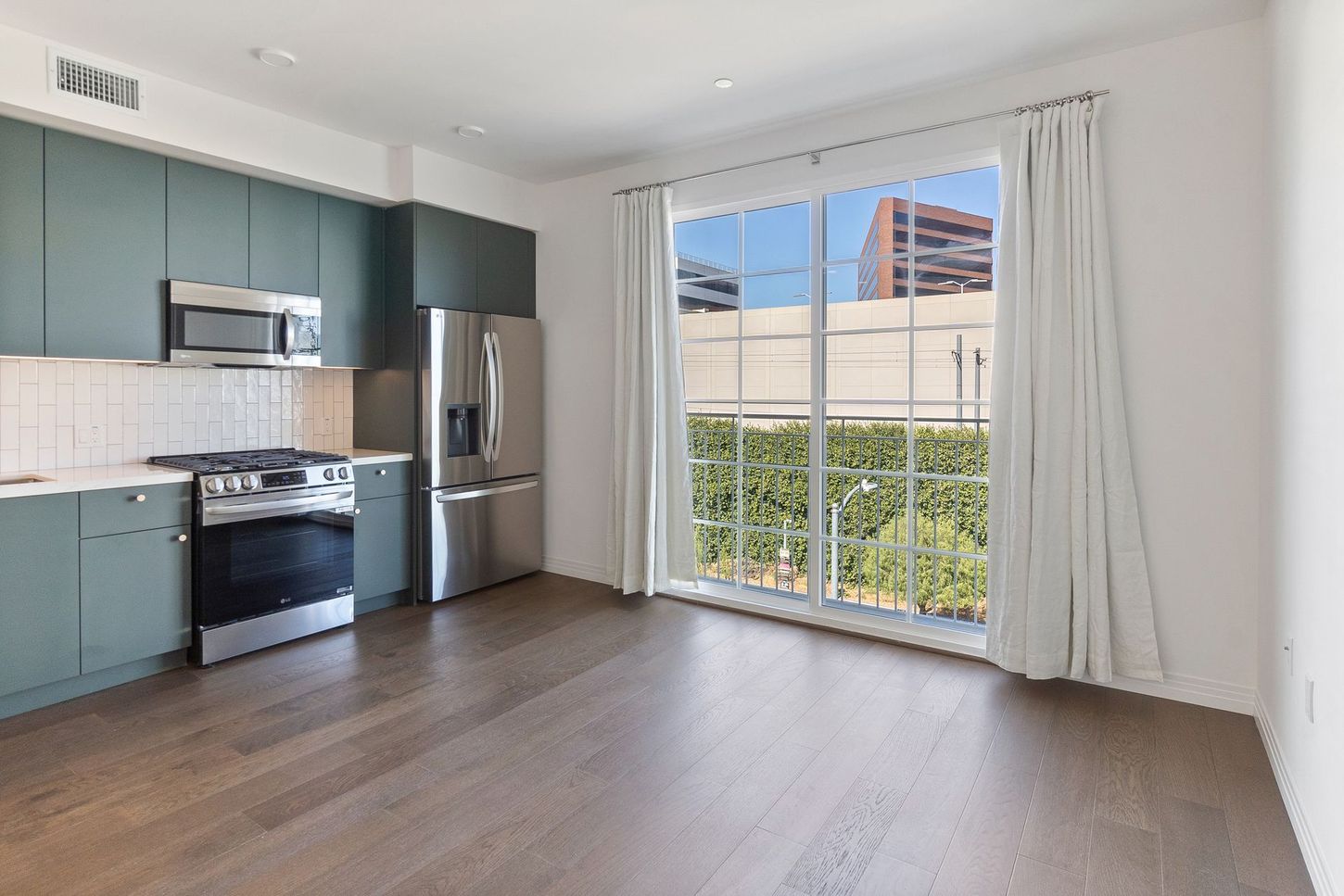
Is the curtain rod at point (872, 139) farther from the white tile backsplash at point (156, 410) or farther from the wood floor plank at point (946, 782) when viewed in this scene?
the wood floor plank at point (946, 782)

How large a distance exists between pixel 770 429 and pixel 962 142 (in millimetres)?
1732

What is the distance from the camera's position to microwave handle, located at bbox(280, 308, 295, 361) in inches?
151

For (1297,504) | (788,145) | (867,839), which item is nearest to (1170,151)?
(1297,504)

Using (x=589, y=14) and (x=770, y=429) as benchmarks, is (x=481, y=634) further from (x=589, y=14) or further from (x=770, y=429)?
(x=589, y=14)

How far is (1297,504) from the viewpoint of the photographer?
7.09 ft

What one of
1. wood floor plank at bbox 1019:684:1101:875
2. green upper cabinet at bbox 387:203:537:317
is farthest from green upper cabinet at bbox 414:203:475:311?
wood floor plank at bbox 1019:684:1101:875

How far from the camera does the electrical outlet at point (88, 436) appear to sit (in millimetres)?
3424

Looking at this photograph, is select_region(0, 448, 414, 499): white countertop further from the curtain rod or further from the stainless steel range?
the curtain rod

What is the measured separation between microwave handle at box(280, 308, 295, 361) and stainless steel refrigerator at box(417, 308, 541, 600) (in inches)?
25.9

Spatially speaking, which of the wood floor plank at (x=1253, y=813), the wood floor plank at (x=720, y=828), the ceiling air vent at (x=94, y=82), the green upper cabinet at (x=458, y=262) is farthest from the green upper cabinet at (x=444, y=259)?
the wood floor plank at (x=1253, y=813)

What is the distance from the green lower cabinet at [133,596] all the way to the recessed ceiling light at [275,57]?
6.80ft

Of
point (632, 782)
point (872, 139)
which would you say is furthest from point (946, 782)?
point (872, 139)

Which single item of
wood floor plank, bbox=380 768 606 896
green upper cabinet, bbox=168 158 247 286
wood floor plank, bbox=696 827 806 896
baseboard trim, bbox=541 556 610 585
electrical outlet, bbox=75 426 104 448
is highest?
green upper cabinet, bbox=168 158 247 286

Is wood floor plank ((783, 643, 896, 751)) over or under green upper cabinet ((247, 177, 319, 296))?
under
